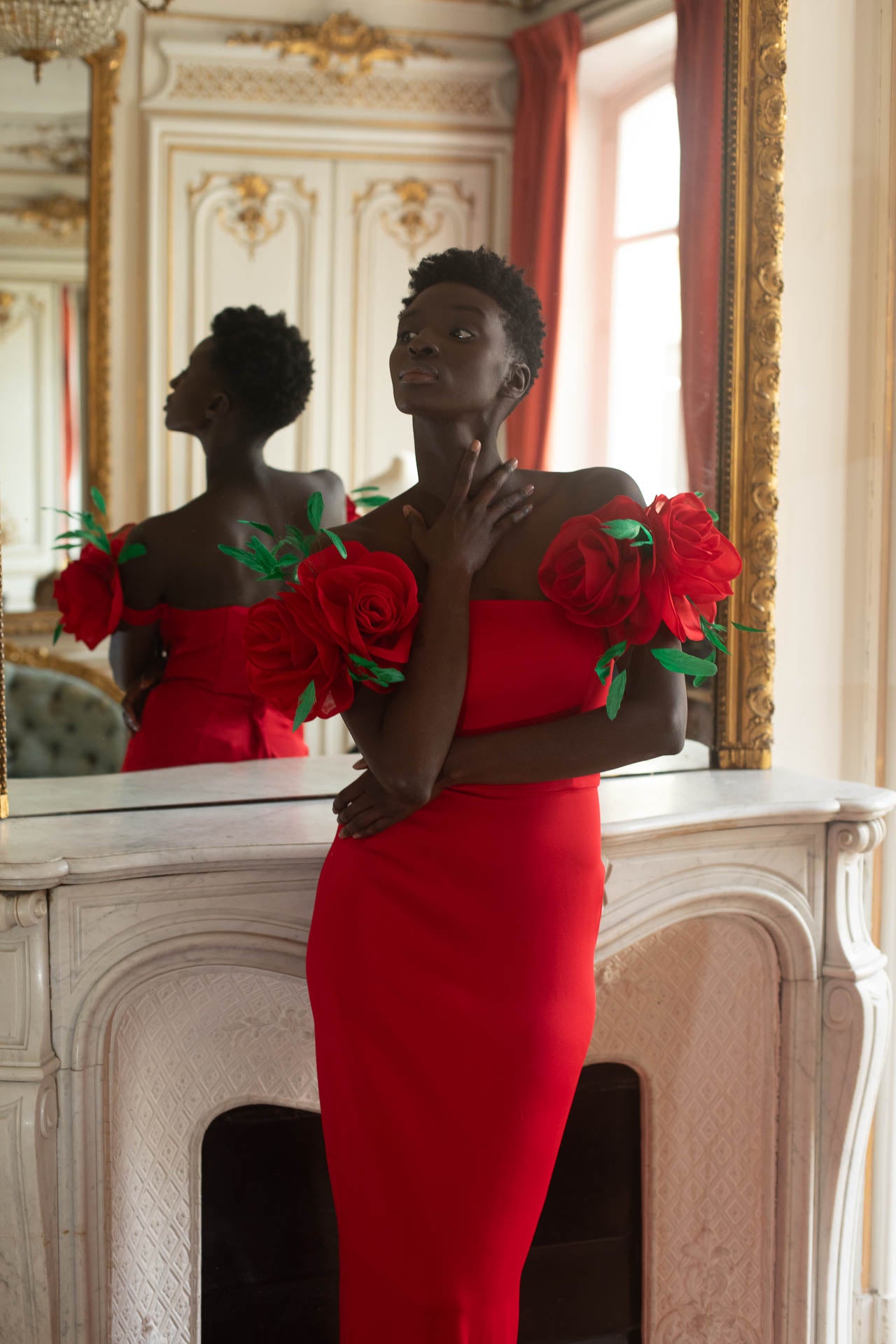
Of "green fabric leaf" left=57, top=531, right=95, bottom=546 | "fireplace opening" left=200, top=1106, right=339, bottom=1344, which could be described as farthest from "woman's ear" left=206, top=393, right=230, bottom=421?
"fireplace opening" left=200, top=1106, right=339, bottom=1344

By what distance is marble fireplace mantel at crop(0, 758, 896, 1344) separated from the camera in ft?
5.89

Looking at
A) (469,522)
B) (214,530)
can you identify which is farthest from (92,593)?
(469,522)

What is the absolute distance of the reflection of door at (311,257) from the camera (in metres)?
2.07

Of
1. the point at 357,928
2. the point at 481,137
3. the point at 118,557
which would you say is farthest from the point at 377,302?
the point at 357,928

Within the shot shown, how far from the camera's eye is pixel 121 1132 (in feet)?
6.30

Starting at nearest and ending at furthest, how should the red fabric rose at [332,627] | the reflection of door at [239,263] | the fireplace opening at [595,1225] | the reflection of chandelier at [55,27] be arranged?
1. the red fabric rose at [332,627]
2. the reflection of chandelier at [55,27]
3. the reflection of door at [239,263]
4. the fireplace opening at [595,1225]

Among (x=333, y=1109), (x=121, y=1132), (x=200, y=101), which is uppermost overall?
(x=200, y=101)

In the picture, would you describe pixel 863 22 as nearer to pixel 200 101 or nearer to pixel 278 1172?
pixel 200 101

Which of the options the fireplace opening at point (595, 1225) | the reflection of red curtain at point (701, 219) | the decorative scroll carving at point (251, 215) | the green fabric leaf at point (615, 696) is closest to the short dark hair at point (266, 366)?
the decorative scroll carving at point (251, 215)

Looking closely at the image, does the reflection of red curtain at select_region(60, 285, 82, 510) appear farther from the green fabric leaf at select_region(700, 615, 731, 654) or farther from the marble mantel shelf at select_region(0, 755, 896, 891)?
the green fabric leaf at select_region(700, 615, 731, 654)

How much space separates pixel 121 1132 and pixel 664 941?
1.00m

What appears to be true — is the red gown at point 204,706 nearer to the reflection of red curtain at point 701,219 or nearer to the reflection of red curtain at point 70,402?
the reflection of red curtain at point 70,402

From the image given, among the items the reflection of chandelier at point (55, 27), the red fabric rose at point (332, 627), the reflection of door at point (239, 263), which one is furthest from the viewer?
the reflection of door at point (239, 263)

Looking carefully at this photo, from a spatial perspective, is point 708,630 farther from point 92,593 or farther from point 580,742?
point 92,593
